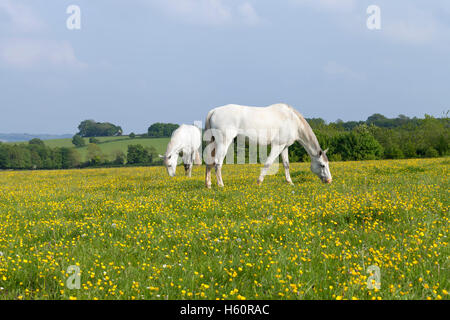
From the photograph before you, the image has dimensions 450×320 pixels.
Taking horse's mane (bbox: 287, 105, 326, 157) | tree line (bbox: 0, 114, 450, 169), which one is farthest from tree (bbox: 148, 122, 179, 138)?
horse's mane (bbox: 287, 105, 326, 157)

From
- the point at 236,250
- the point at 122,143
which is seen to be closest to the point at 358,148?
the point at 236,250

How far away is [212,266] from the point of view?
13.6 ft

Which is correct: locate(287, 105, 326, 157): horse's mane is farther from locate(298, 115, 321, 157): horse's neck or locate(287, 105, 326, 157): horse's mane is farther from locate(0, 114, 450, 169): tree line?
locate(0, 114, 450, 169): tree line

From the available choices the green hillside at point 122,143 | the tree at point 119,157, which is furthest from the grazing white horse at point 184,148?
the green hillside at point 122,143

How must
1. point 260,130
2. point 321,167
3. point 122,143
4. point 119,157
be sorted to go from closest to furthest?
point 260,130, point 321,167, point 119,157, point 122,143

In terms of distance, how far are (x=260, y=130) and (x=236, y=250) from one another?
7.48m

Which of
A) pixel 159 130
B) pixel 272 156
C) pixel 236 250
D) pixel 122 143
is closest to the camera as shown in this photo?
pixel 236 250

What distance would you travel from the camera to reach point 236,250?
4.74 metres

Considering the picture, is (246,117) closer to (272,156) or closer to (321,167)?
(272,156)

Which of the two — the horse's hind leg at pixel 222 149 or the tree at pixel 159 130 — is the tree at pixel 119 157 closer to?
the tree at pixel 159 130

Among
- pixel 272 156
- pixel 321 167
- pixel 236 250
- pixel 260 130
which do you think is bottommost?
pixel 236 250

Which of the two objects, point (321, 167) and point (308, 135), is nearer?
point (321, 167)
